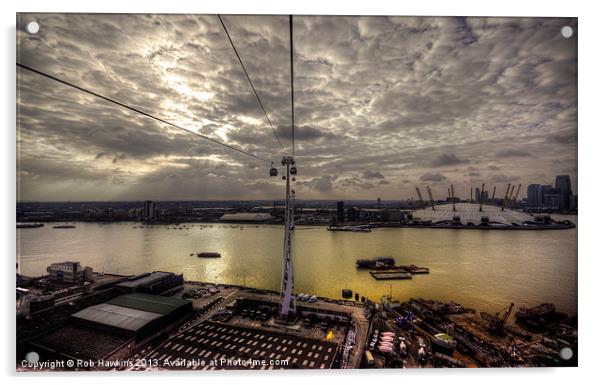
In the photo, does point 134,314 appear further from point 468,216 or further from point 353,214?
point 353,214

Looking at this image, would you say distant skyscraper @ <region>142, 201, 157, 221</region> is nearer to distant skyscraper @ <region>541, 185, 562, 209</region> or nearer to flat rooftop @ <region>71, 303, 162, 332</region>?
flat rooftop @ <region>71, 303, 162, 332</region>

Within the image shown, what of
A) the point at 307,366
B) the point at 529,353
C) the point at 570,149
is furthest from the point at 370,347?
the point at 570,149

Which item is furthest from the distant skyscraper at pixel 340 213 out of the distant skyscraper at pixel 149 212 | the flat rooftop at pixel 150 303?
the flat rooftop at pixel 150 303

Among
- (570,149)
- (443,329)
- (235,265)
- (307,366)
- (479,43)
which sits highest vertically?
(479,43)

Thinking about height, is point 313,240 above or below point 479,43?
below

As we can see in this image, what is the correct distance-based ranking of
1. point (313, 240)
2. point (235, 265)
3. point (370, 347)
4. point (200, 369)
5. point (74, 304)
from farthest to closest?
point (313, 240) → point (235, 265) → point (74, 304) → point (370, 347) → point (200, 369)

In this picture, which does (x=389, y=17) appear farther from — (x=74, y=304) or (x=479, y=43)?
(x=74, y=304)
